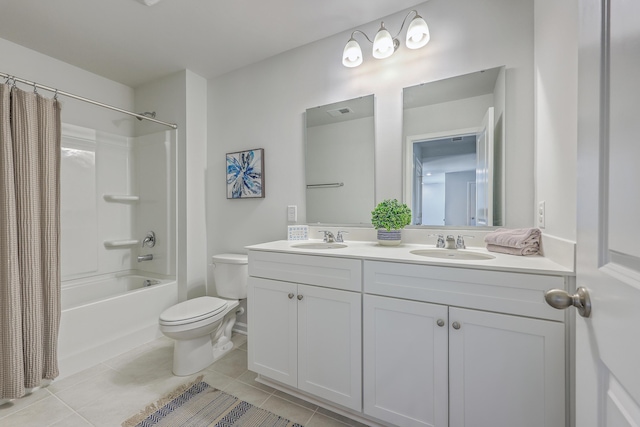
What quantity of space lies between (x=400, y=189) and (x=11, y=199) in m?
2.29

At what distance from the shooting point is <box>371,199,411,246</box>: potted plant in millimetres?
1594

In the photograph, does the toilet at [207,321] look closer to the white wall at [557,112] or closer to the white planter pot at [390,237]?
the white planter pot at [390,237]

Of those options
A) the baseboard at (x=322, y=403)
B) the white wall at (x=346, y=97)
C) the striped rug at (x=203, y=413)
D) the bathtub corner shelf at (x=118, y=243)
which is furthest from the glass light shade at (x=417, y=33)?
the bathtub corner shelf at (x=118, y=243)

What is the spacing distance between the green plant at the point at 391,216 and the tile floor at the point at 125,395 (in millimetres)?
1077

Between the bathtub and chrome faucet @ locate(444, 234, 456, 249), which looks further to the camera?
the bathtub

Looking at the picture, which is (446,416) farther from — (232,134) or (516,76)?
(232,134)

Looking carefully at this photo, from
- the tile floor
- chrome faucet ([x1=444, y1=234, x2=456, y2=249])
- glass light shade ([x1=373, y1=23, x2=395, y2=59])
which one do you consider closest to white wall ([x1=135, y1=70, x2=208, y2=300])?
the tile floor

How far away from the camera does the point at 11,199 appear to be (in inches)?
58.6

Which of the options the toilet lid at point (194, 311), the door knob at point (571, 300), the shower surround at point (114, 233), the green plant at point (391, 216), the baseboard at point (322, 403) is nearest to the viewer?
the door knob at point (571, 300)

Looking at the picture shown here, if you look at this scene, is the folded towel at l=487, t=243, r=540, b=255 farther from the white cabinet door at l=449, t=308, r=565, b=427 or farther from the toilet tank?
the toilet tank

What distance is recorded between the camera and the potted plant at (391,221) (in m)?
1.59

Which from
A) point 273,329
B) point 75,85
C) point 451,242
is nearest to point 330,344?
point 273,329

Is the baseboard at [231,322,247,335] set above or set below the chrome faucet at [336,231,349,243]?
below

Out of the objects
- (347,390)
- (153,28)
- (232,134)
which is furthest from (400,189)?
(153,28)
